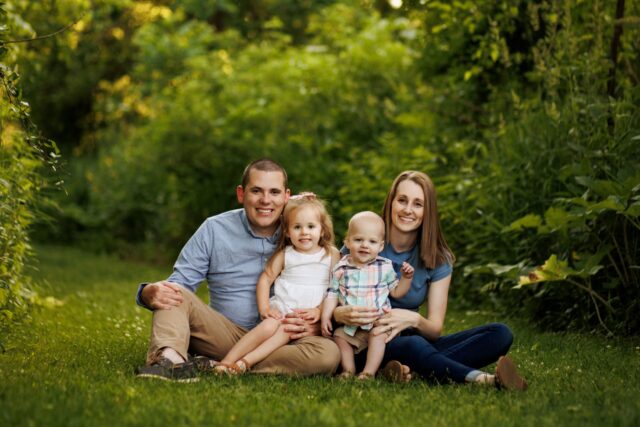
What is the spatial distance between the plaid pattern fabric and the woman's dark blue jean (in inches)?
→ 8.4

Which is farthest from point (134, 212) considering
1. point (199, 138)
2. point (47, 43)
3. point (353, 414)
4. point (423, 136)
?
point (353, 414)

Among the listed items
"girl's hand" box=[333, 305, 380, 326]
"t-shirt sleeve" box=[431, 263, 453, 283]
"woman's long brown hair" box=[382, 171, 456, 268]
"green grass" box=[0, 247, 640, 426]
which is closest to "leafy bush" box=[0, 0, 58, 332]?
"green grass" box=[0, 247, 640, 426]

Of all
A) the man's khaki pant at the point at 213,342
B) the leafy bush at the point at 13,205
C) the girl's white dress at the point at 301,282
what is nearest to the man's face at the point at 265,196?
the girl's white dress at the point at 301,282

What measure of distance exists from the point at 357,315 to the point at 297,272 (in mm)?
459

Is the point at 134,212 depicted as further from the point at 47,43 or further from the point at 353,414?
the point at 353,414

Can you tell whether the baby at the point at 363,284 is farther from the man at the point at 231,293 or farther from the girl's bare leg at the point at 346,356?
the man at the point at 231,293

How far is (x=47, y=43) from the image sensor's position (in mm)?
11562

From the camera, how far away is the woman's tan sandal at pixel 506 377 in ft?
13.2

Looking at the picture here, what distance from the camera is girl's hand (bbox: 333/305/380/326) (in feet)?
14.6

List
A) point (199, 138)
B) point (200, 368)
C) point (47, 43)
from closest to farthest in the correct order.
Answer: point (200, 368) → point (47, 43) → point (199, 138)

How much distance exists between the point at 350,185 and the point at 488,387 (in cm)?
586

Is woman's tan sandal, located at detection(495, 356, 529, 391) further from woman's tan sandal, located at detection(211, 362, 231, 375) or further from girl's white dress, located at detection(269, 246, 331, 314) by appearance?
woman's tan sandal, located at detection(211, 362, 231, 375)

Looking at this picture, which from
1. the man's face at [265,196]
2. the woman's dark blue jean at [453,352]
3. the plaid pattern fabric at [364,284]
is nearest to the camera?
the woman's dark blue jean at [453,352]

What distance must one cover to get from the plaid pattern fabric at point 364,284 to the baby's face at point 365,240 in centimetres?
5
